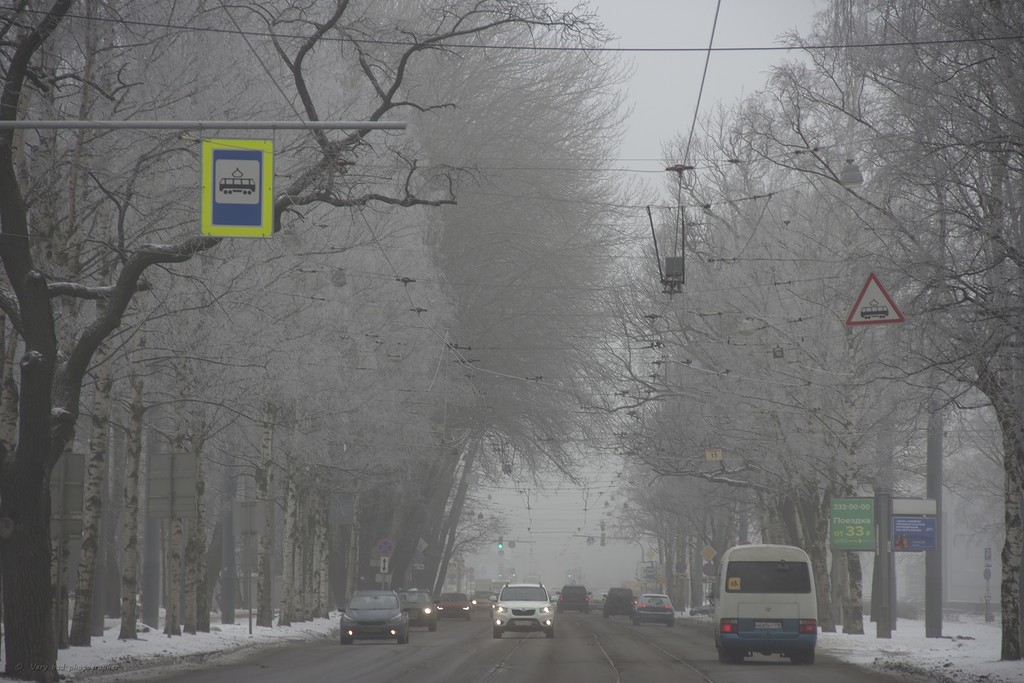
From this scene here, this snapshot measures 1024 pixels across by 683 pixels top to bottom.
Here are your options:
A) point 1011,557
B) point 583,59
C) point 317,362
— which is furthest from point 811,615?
point 583,59

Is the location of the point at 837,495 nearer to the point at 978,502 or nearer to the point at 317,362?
the point at 317,362

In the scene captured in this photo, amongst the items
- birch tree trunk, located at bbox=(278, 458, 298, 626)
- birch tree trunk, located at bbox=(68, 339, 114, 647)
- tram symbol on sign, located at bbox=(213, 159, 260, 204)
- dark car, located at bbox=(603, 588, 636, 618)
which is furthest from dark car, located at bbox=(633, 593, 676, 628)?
tram symbol on sign, located at bbox=(213, 159, 260, 204)

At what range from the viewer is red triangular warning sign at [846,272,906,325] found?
2016 cm

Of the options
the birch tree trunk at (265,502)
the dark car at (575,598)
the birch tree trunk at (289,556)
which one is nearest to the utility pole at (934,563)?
the birch tree trunk at (265,502)

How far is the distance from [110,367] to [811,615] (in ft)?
46.2

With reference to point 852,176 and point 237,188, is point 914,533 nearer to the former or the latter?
point 852,176

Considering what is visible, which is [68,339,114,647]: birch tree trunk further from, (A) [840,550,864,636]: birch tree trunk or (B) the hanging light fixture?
(A) [840,550,864,636]: birch tree trunk

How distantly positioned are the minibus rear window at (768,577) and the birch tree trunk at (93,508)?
39.6 feet

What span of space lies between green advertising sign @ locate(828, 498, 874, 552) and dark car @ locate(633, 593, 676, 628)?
76.5 ft

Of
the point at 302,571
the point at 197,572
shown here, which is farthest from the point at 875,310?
the point at 302,571

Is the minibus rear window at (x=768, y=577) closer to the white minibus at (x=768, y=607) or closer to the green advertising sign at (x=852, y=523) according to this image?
the white minibus at (x=768, y=607)

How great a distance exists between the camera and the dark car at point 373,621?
34.2 meters

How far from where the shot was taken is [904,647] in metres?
31.4

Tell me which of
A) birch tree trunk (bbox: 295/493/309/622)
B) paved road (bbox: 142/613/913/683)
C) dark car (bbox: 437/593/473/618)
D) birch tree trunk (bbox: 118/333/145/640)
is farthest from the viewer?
dark car (bbox: 437/593/473/618)
